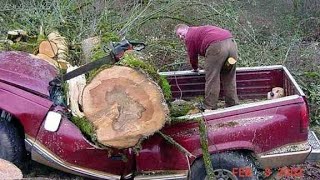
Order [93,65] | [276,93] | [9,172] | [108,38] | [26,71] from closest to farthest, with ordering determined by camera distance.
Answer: [9,172] → [93,65] → [26,71] → [276,93] → [108,38]

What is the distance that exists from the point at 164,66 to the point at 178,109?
3172 mm

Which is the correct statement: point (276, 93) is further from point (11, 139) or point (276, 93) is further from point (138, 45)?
point (11, 139)

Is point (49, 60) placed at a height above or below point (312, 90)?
above

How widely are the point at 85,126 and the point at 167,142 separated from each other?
0.84 m

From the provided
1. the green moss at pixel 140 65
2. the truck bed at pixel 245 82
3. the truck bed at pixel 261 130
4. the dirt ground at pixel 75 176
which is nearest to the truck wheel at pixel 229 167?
the truck bed at pixel 261 130

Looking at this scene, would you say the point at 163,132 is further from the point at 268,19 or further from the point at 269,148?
the point at 268,19

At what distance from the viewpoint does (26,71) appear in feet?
18.0

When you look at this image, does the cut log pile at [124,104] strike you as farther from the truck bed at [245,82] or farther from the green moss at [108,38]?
the green moss at [108,38]

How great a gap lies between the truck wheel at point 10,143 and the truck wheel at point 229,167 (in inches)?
72.7

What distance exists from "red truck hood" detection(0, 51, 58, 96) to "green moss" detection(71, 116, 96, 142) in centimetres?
43

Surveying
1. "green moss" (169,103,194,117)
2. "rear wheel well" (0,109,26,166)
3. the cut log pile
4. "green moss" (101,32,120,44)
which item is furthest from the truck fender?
"green moss" (101,32,120,44)

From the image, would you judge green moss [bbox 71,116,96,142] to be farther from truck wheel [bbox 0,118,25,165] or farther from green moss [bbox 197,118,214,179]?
green moss [bbox 197,118,214,179]

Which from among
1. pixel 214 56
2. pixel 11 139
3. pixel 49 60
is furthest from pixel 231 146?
pixel 49 60

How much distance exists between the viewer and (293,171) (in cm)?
610
